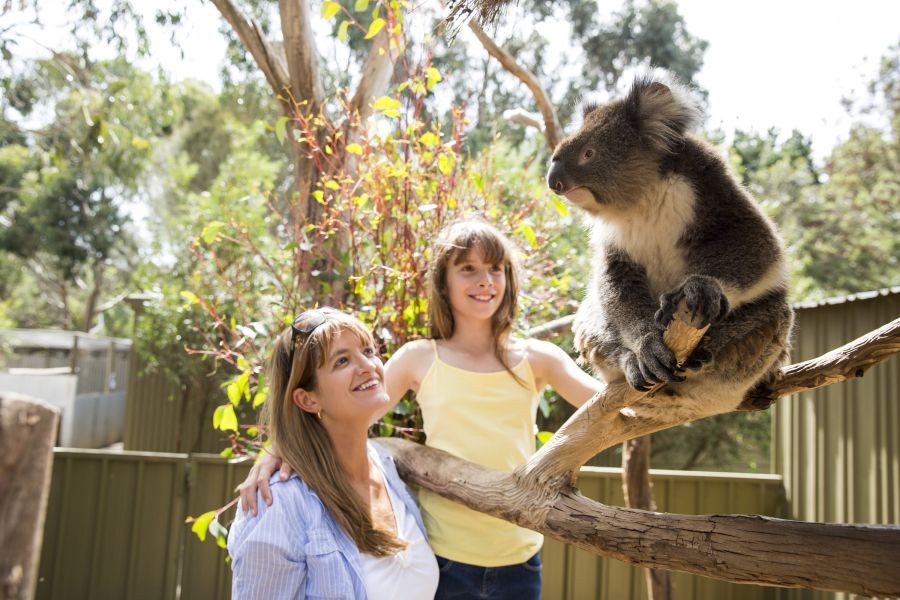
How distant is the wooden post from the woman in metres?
0.96

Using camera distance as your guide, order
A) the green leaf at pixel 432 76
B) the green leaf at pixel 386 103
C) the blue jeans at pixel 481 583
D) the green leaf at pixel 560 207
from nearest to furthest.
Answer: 1. the blue jeans at pixel 481 583
2. the green leaf at pixel 386 103
3. the green leaf at pixel 432 76
4. the green leaf at pixel 560 207

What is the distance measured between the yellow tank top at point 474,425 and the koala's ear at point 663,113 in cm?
76

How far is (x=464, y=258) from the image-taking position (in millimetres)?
2092

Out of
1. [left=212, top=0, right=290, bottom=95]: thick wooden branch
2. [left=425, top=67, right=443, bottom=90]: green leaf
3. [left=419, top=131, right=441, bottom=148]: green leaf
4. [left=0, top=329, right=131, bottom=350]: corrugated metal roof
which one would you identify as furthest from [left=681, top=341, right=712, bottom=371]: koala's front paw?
[left=0, top=329, right=131, bottom=350]: corrugated metal roof

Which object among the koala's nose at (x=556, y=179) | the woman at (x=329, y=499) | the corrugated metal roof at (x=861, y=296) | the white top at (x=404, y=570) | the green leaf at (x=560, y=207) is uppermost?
the green leaf at (x=560, y=207)

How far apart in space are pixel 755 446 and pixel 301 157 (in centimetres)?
859

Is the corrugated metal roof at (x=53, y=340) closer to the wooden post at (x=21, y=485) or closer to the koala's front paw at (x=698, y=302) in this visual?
the koala's front paw at (x=698, y=302)

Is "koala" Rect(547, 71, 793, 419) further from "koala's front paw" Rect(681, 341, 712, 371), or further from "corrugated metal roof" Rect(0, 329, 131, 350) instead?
"corrugated metal roof" Rect(0, 329, 131, 350)

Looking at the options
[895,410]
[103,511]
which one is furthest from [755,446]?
[103,511]

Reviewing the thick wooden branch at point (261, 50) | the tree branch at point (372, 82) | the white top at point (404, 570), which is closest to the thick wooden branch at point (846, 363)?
the white top at point (404, 570)

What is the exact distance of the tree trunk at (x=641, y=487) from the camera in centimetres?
303

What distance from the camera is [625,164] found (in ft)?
5.64

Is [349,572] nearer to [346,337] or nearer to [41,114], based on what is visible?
[346,337]

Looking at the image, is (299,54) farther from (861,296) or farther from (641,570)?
(641,570)
